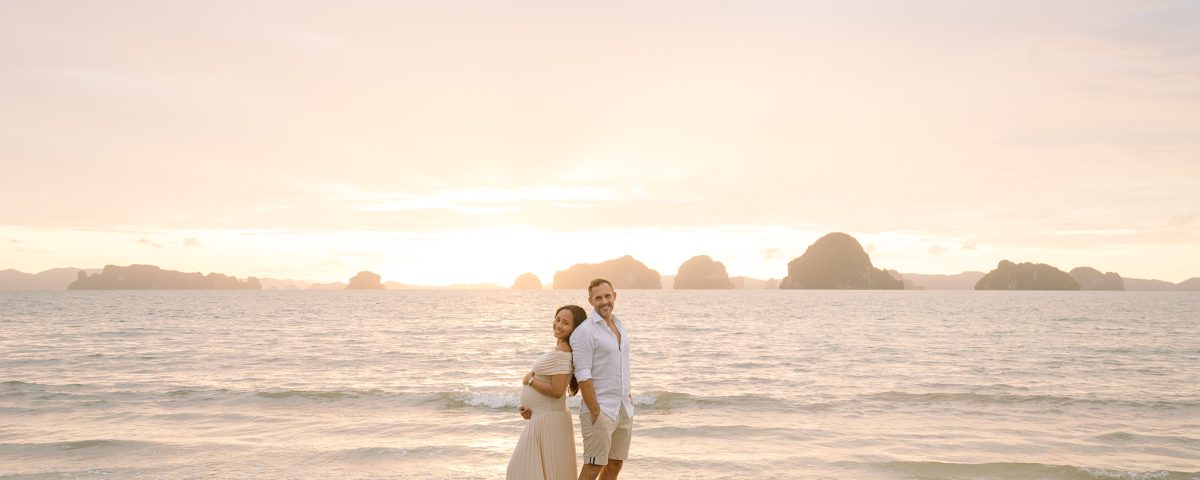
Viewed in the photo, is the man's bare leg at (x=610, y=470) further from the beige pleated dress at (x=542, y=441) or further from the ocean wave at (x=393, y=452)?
the ocean wave at (x=393, y=452)

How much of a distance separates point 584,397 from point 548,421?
1.84ft

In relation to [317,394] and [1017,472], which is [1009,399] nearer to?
[1017,472]

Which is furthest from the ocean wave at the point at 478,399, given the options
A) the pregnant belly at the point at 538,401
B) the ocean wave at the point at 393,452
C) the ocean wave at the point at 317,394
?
the pregnant belly at the point at 538,401

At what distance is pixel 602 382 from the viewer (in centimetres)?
712

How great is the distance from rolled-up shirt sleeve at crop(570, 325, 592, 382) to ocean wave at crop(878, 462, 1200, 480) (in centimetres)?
678

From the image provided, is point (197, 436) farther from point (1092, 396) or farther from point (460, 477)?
point (1092, 396)

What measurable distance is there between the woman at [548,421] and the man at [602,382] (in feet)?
0.60

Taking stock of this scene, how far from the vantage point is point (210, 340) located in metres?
40.2

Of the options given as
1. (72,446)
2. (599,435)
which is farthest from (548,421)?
(72,446)

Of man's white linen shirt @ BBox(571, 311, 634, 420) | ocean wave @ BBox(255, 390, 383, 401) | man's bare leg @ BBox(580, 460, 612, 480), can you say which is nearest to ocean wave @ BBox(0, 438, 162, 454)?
ocean wave @ BBox(255, 390, 383, 401)

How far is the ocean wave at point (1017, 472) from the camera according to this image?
36.4 ft

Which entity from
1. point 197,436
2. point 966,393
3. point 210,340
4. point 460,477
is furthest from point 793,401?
point 210,340

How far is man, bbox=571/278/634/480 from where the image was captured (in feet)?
22.5

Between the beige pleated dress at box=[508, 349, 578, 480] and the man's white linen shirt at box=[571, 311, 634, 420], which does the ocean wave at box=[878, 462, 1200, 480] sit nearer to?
the man's white linen shirt at box=[571, 311, 634, 420]
